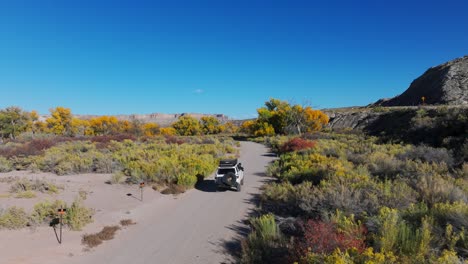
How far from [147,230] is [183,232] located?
1.23 meters

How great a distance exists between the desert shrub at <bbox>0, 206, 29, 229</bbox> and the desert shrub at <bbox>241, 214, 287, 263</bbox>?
6946 millimetres

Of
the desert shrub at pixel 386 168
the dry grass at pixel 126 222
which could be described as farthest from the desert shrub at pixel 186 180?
the desert shrub at pixel 386 168

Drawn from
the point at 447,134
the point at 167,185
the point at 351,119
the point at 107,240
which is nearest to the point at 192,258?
the point at 107,240

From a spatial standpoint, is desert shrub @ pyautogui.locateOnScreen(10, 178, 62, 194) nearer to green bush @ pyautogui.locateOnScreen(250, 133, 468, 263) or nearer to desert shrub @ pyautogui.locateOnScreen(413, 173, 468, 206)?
green bush @ pyautogui.locateOnScreen(250, 133, 468, 263)

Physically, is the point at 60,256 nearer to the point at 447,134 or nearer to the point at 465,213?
the point at 465,213

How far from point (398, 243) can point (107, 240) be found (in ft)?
24.5

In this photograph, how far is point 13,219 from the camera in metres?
7.87

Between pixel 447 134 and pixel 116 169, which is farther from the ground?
pixel 447 134

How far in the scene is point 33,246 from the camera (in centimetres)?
690

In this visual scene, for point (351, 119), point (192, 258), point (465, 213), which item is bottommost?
point (192, 258)

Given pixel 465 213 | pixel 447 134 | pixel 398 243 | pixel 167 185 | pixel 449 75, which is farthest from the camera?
pixel 449 75

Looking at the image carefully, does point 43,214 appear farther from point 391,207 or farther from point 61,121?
point 61,121

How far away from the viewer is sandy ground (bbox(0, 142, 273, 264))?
658 centimetres

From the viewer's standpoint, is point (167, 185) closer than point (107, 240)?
No
